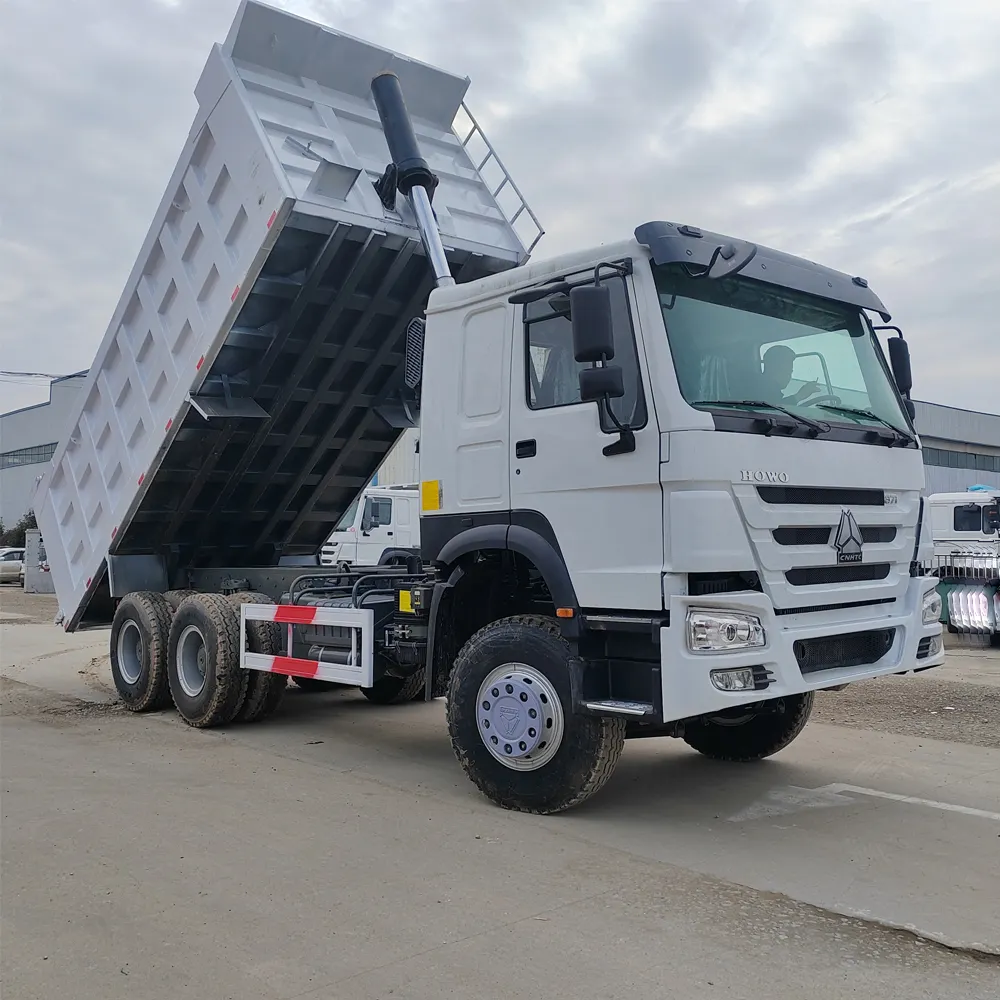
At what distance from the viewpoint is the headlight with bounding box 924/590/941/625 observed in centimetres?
562

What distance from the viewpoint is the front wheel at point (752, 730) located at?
6.36 meters

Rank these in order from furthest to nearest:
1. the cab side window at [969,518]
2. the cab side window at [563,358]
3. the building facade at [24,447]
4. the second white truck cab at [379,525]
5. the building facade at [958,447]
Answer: the building facade at [24,447] → the building facade at [958,447] → the cab side window at [969,518] → the second white truck cab at [379,525] → the cab side window at [563,358]

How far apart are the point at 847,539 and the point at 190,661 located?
17.5ft

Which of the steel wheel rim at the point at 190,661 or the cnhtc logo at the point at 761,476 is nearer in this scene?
the cnhtc logo at the point at 761,476

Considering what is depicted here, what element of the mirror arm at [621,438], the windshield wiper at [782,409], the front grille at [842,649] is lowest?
the front grille at [842,649]

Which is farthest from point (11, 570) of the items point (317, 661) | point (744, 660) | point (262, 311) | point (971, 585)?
point (744, 660)

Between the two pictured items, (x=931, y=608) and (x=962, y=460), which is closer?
(x=931, y=608)

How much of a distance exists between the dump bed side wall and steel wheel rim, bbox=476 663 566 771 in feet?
11.0

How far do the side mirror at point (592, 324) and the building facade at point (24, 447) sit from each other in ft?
166

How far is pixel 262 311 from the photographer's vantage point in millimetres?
7391

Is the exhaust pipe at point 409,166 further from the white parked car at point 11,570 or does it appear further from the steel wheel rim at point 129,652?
the white parked car at point 11,570

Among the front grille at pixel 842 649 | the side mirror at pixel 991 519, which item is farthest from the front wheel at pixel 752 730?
the side mirror at pixel 991 519

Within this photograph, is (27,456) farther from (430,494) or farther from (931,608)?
(931,608)

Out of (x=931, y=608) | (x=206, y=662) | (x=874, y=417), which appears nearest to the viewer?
(x=874, y=417)
